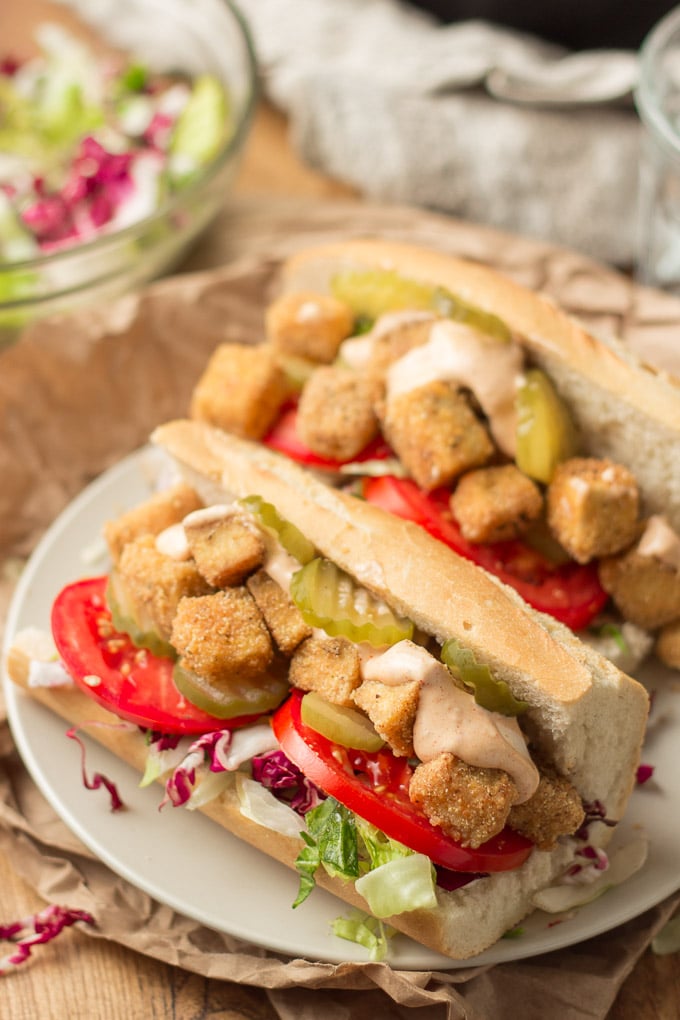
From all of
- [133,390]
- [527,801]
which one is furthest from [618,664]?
[133,390]

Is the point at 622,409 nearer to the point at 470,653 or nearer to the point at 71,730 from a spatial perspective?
the point at 470,653

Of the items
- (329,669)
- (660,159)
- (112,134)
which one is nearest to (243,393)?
(329,669)

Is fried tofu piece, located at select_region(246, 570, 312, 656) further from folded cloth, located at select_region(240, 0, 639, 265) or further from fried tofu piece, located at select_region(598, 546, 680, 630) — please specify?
folded cloth, located at select_region(240, 0, 639, 265)

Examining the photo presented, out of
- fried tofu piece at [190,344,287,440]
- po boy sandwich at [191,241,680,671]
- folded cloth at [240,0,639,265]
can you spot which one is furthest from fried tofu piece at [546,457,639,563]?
folded cloth at [240,0,639,265]

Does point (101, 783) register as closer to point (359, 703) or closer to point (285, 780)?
point (285, 780)

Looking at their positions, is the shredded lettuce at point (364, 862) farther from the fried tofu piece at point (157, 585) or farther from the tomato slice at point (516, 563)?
the tomato slice at point (516, 563)

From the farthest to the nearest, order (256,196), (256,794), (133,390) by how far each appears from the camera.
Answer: (256,196) → (133,390) → (256,794)
